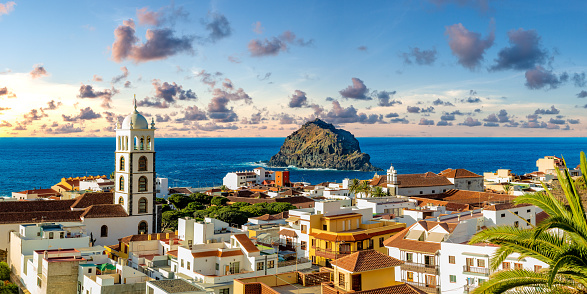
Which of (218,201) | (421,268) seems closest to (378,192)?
(218,201)

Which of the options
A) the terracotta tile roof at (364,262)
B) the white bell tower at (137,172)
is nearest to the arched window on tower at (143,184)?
the white bell tower at (137,172)

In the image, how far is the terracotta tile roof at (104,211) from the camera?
40812 millimetres

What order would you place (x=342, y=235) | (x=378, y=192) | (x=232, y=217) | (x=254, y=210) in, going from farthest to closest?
(x=378, y=192)
(x=254, y=210)
(x=232, y=217)
(x=342, y=235)

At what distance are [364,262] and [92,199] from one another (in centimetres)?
3261

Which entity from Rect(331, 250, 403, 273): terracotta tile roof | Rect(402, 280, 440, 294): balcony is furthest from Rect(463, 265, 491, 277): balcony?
Rect(331, 250, 403, 273): terracotta tile roof

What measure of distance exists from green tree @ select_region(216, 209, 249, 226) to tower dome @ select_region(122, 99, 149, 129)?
12.9m

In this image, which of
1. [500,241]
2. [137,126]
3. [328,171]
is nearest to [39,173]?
[328,171]

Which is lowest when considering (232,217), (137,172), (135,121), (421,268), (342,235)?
(421,268)

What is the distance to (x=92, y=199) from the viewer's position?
45.0 metres

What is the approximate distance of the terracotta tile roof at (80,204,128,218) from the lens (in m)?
40.8

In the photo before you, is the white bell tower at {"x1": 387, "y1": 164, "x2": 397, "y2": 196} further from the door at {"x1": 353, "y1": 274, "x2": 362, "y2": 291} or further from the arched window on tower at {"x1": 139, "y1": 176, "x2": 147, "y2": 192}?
the door at {"x1": 353, "y1": 274, "x2": 362, "y2": 291}

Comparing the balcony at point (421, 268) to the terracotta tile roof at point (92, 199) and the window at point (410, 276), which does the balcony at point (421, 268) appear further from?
the terracotta tile roof at point (92, 199)

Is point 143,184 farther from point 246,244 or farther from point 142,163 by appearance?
point 246,244

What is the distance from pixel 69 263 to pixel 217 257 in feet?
26.3
